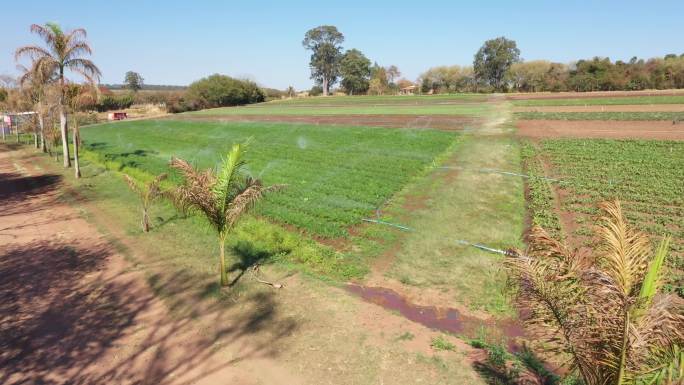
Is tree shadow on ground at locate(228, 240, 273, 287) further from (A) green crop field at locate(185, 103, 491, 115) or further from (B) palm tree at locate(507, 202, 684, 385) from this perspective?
(A) green crop field at locate(185, 103, 491, 115)

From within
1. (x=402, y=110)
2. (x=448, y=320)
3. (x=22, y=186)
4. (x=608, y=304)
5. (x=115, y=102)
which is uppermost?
(x=115, y=102)

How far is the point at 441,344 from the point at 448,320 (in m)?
1.24

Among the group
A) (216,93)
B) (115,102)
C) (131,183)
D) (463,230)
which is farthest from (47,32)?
(115,102)

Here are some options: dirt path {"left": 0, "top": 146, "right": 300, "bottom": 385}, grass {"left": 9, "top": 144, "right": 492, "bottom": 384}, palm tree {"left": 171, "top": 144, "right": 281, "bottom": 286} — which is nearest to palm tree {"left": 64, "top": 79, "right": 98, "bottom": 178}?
grass {"left": 9, "top": 144, "right": 492, "bottom": 384}

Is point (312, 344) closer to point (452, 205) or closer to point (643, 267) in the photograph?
point (643, 267)

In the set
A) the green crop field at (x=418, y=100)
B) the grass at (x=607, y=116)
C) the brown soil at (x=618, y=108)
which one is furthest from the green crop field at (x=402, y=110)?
the grass at (x=607, y=116)

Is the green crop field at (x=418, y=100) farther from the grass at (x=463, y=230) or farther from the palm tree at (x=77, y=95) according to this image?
the palm tree at (x=77, y=95)

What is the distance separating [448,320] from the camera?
9789 mm

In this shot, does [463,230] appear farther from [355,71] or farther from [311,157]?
[355,71]

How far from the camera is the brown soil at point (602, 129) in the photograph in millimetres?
27845

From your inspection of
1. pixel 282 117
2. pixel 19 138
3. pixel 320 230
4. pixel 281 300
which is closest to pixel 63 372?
pixel 281 300

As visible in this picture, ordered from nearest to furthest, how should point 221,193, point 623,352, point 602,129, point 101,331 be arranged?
point 623,352 < point 101,331 < point 221,193 < point 602,129

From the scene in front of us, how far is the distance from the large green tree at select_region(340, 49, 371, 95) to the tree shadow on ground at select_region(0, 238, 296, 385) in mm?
99409

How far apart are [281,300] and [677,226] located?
46.6ft
